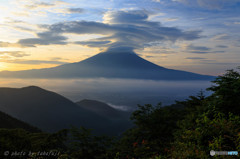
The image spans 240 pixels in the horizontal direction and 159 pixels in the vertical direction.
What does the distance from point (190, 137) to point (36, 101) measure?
522ft

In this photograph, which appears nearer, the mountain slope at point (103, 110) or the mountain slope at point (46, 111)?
the mountain slope at point (46, 111)

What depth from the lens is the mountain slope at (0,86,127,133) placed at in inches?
5108

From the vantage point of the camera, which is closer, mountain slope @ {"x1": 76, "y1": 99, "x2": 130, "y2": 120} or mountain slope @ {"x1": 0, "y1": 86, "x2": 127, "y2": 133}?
mountain slope @ {"x1": 0, "y1": 86, "x2": 127, "y2": 133}

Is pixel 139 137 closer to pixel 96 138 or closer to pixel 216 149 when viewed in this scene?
pixel 96 138

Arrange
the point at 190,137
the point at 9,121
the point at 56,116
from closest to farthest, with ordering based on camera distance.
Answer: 1. the point at 190,137
2. the point at 9,121
3. the point at 56,116

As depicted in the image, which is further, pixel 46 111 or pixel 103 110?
pixel 103 110

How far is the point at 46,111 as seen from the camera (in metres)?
143

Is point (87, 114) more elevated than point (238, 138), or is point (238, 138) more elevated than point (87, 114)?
point (238, 138)

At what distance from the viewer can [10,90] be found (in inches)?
6097

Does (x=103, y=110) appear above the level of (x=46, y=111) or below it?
below

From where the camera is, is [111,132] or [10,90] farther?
[10,90]

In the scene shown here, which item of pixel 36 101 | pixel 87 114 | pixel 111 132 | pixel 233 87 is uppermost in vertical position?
pixel 233 87

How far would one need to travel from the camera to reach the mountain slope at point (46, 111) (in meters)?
130

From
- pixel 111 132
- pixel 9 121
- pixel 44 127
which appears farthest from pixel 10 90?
pixel 9 121
